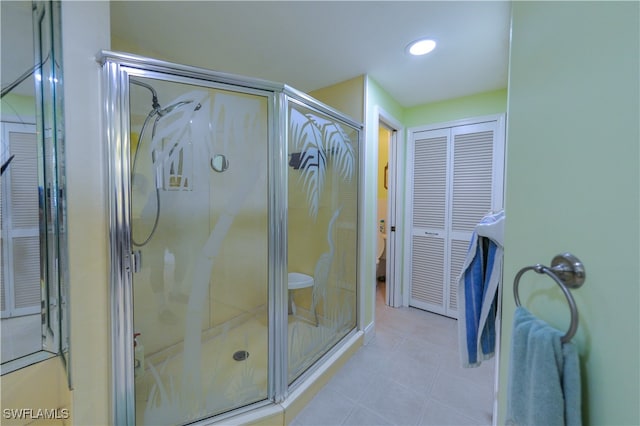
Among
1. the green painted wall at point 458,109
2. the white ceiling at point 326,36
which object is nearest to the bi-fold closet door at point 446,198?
the green painted wall at point 458,109

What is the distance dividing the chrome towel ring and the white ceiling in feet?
4.88

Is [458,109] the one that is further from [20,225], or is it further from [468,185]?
[20,225]

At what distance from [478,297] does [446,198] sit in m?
1.72

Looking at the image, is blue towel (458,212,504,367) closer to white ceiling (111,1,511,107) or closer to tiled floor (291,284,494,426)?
tiled floor (291,284,494,426)

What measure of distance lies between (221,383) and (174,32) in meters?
2.18

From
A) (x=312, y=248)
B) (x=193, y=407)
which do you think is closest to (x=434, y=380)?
(x=312, y=248)

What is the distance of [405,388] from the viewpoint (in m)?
1.66

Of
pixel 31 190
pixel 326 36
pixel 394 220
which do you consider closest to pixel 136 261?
pixel 31 190

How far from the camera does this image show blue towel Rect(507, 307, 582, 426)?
43cm

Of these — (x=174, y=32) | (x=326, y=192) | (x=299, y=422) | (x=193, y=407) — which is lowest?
(x=299, y=422)

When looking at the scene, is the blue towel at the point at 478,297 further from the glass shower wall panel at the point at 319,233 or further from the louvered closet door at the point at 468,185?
the louvered closet door at the point at 468,185

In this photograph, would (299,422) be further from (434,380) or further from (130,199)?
(130,199)

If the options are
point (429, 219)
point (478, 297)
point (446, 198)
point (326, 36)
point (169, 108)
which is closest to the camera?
point (478, 297)

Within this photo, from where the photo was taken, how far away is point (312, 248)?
189 centimetres
